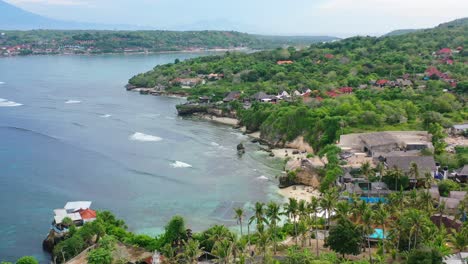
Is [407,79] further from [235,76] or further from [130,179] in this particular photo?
[130,179]

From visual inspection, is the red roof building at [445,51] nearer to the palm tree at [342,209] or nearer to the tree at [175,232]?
the palm tree at [342,209]

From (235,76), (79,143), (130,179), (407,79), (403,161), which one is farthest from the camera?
Result: (235,76)

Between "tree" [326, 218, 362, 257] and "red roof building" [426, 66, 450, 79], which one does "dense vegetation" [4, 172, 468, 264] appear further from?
"red roof building" [426, 66, 450, 79]

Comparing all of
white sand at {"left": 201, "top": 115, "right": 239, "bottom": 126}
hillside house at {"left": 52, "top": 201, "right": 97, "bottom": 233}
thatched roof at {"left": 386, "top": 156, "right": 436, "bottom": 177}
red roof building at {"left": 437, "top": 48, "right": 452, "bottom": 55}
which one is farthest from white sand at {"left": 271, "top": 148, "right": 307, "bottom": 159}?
red roof building at {"left": 437, "top": 48, "right": 452, "bottom": 55}

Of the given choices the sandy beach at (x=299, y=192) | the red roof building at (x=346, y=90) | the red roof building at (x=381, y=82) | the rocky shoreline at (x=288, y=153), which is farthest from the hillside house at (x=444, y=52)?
the sandy beach at (x=299, y=192)

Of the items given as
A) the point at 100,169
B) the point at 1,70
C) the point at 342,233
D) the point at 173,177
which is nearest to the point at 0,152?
the point at 100,169

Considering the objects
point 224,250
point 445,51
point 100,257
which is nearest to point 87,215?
point 100,257
